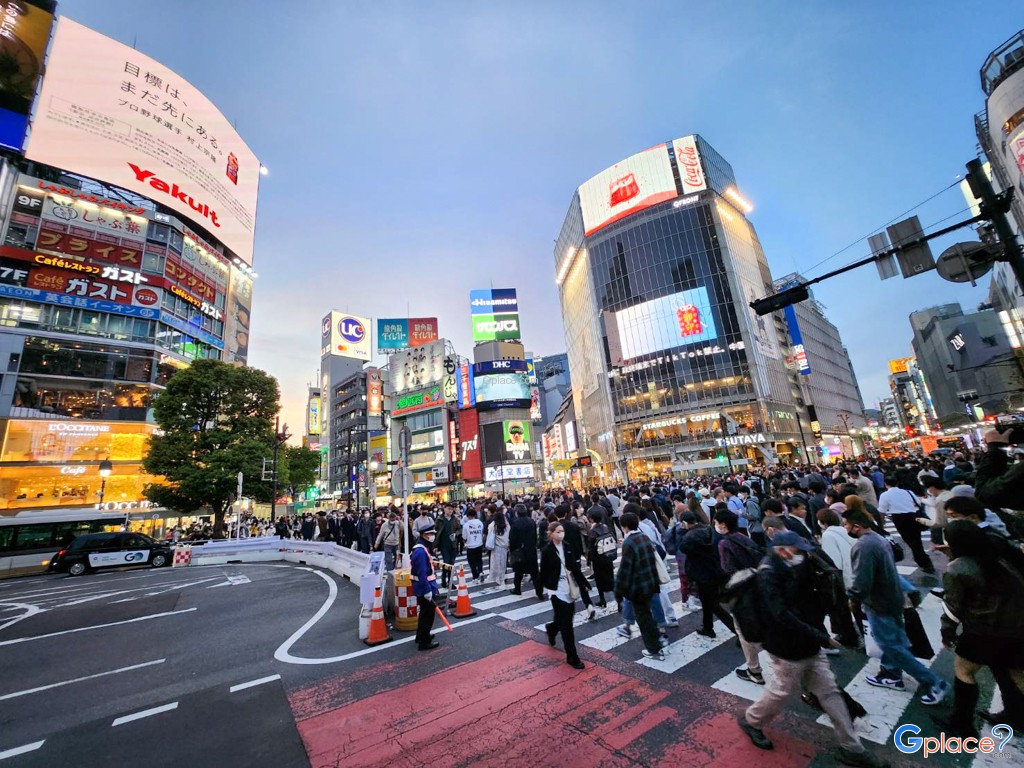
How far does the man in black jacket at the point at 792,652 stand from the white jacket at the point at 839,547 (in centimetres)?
190

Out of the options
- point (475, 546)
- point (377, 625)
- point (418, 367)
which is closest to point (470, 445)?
point (418, 367)

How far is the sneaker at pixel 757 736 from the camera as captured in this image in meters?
3.56

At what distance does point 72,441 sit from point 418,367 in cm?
4154

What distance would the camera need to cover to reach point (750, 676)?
4762mm

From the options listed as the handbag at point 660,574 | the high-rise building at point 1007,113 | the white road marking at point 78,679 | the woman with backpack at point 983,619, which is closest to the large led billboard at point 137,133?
the white road marking at point 78,679

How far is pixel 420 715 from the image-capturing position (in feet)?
15.2

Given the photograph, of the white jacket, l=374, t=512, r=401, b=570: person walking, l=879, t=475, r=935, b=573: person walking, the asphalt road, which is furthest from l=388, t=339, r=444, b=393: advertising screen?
the white jacket

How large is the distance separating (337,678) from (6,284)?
147 ft

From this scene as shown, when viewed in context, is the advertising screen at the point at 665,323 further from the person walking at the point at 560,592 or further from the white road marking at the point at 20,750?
the white road marking at the point at 20,750

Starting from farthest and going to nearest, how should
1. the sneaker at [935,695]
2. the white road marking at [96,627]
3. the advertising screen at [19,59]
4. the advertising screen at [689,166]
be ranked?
the advertising screen at [689,166]
the advertising screen at [19,59]
the white road marking at [96,627]
the sneaker at [935,695]

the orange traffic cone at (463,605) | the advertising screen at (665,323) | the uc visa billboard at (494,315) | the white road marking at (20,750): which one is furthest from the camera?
the uc visa billboard at (494,315)

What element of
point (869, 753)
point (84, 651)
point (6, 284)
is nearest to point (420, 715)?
point (869, 753)

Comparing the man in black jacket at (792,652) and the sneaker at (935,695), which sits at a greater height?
the man in black jacket at (792,652)

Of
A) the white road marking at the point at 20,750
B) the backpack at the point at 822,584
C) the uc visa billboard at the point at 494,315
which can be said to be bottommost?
the white road marking at the point at 20,750
